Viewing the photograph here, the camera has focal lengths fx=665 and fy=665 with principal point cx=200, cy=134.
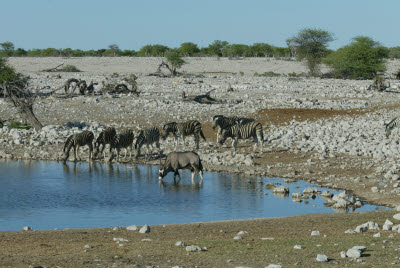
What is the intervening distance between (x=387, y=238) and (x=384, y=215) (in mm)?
2623

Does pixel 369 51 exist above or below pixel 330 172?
above

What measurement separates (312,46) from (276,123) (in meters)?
38.1

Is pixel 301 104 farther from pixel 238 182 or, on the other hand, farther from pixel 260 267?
pixel 260 267

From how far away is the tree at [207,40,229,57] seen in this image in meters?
97.8

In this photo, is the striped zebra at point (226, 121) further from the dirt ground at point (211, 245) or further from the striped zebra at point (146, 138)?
the dirt ground at point (211, 245)

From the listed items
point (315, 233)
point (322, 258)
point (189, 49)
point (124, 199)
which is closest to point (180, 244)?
point (322, 258)

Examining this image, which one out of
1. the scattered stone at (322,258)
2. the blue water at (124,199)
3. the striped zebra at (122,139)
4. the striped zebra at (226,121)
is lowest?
the blue water at (124,199)

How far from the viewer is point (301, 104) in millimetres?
34656

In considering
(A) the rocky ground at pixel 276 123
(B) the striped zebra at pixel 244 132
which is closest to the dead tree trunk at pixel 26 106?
(A) the rocky ground at pixel 276 123

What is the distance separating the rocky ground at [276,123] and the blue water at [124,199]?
146 cm

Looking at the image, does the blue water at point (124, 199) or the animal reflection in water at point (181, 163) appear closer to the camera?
the blue water at point (124, 199)

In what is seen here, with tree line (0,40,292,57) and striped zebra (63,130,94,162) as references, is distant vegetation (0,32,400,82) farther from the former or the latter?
striped zebra (63,130,94,162)

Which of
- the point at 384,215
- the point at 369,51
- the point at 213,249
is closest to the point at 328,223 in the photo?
the point at 384,215

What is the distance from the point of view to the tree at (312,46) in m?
61.8
